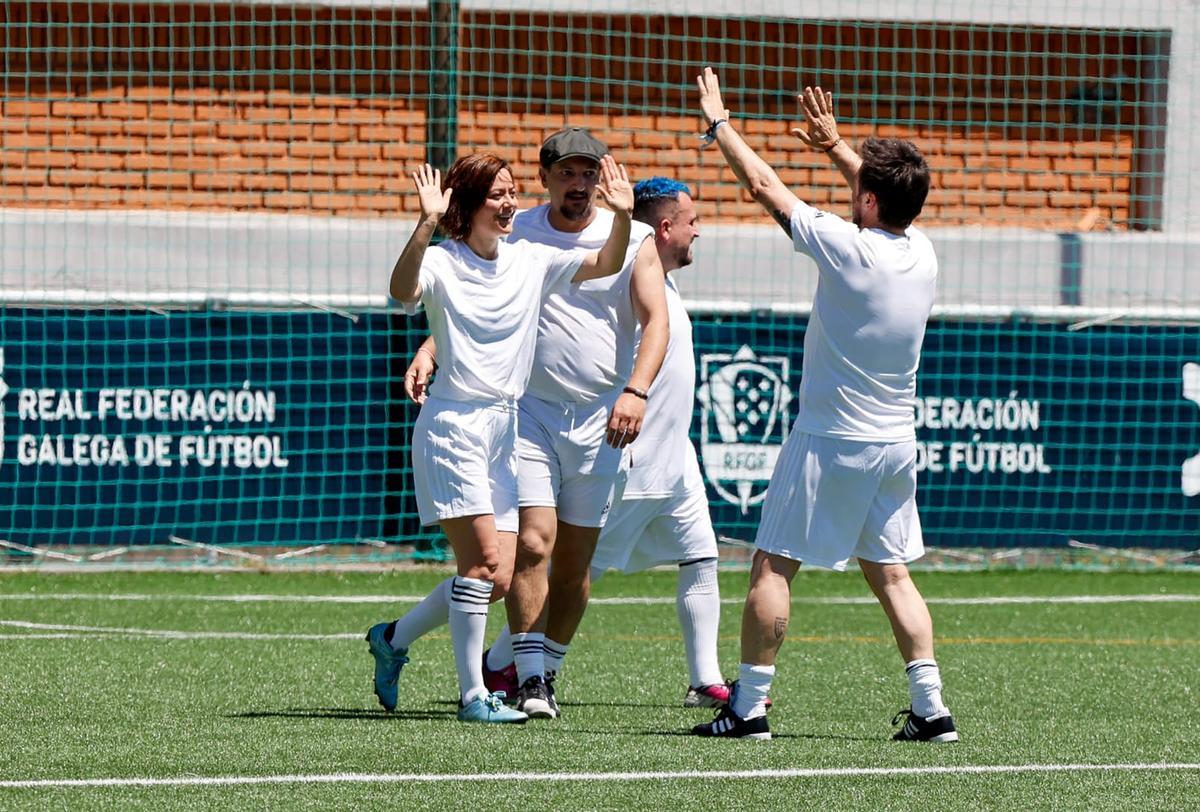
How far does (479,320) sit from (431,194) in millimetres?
448

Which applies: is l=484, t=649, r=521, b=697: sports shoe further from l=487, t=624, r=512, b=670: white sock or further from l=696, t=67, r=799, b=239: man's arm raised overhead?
l=696, t=67, r=799, b=239: man's arm raised overhead

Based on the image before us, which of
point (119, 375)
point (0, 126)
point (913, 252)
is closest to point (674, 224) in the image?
point (913, 252)

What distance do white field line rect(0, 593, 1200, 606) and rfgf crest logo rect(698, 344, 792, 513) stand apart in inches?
54.3

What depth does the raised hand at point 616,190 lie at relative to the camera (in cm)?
665

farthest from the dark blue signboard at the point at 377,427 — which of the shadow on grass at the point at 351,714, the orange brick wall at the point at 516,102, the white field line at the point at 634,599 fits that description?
the shadow on grass at the point at 351,714

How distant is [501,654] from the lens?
7.27 meters

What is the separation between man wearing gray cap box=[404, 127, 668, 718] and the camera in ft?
22.8

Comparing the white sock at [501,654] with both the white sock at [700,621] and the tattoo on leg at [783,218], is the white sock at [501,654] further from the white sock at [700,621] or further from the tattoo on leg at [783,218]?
the tattoo on leg at [783,218]

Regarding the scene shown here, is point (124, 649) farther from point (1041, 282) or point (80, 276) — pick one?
point (1041, 282)

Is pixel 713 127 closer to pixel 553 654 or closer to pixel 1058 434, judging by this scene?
pixel 553 654

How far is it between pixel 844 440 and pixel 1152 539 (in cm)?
745

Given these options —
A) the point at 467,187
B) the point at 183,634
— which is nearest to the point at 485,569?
the point at 467,187

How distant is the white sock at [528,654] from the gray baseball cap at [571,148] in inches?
63.4

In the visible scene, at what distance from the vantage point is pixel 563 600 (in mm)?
7234
